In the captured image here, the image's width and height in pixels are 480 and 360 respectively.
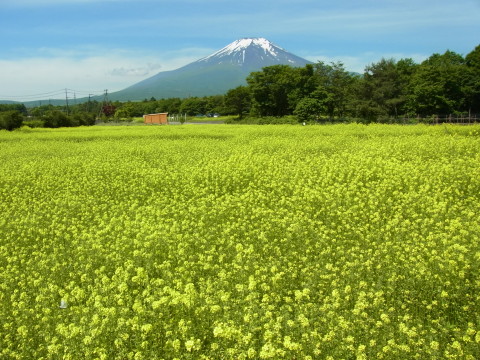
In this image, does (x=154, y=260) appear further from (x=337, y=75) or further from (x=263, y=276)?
(x=337, y=75)

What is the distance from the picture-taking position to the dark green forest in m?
46.0

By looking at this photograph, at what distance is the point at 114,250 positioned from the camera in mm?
6406

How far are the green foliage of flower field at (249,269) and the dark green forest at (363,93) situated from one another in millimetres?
31429

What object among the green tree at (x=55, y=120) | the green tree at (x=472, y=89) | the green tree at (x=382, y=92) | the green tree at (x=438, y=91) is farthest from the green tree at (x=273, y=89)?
the green tree at (x=55, y=120)

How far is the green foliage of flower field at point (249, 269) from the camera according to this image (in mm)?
3744

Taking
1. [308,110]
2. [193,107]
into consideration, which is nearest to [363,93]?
[308,110]

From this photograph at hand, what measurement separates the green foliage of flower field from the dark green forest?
31.4 m

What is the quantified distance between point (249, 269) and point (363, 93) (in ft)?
158

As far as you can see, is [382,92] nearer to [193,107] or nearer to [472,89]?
[472,89]

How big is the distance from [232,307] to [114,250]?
286cm

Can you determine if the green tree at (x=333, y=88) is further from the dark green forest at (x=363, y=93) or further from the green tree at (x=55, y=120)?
the green tree at (x=55, y=120)

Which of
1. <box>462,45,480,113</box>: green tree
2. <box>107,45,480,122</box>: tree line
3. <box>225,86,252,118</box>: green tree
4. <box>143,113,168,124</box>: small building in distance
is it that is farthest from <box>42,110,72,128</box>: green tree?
<box>462,45,480,113</box>: green tree

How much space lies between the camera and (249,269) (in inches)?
207

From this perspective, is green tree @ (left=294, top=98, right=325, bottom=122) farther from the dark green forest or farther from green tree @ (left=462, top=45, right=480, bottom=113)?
green tree @ (left=462, top=45, right=480, bottom=113)
